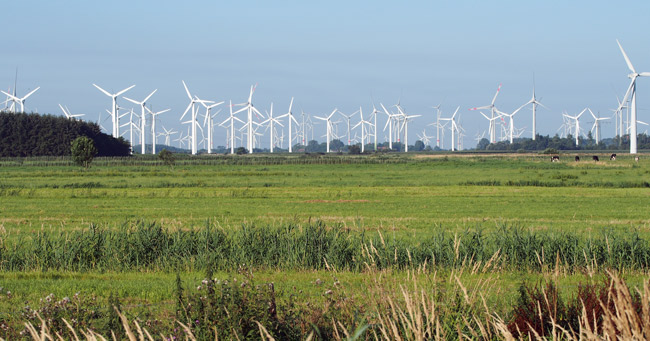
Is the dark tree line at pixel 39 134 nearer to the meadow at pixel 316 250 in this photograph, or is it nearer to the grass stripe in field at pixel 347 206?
the grass stripe in field at pixel 347 206

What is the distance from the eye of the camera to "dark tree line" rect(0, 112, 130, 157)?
129 m

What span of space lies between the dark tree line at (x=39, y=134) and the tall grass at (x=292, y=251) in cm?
11799

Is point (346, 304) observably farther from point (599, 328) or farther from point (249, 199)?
point (249, 199)

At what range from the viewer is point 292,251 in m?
17.0

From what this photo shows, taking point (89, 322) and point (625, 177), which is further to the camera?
point (625, 177)

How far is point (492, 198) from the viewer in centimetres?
4272

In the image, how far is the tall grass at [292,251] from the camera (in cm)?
1669

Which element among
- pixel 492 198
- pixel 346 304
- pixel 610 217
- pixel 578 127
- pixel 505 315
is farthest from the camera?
pixel 578 127

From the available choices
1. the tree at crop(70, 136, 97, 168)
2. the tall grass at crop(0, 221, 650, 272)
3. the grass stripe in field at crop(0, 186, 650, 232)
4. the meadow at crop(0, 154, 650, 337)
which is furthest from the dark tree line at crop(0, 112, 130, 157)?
the tall grass at crop(0, 221, 650, 272)

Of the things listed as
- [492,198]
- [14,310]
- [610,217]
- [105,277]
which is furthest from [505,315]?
[492,198]

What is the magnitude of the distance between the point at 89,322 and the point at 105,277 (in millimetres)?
6369

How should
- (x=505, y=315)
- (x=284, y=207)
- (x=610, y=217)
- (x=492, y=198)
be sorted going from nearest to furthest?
(x=505, y=315)
(x=610, y=217)
(x=284, y=207)
(x=492, y=198)

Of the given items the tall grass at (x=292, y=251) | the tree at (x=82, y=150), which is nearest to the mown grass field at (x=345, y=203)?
the tall grass at (x=292, y=251)

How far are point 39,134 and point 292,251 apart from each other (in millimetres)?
127031
